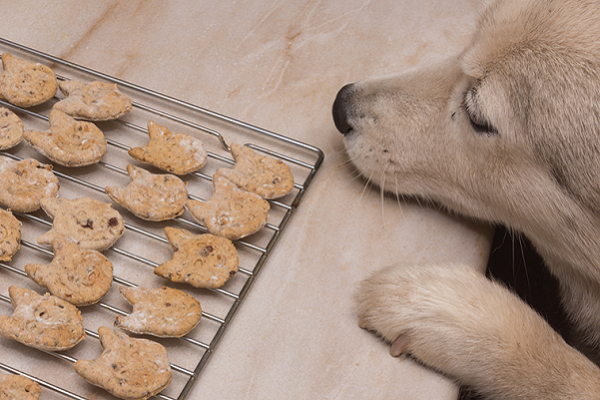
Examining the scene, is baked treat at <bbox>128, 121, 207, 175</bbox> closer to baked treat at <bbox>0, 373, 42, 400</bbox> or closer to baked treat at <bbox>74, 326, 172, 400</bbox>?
baked treat at <bbox>74, 326, 172, 400</bbox>

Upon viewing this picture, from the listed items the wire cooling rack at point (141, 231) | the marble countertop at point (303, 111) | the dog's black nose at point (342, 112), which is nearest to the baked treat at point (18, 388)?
the wire cooling rack at point (141, 231)

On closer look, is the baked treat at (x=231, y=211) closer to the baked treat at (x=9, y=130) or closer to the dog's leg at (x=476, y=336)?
the dog's leg at (x=476, y=336)

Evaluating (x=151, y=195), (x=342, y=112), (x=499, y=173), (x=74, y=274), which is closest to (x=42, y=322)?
(x=74, y=274)

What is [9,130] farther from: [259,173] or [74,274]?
[259,173]

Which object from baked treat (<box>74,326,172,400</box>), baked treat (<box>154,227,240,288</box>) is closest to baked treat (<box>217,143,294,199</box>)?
baked treat (<box>154,227,240,288</box>)

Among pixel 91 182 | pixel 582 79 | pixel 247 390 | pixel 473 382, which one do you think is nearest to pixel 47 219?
pixel 91 182
